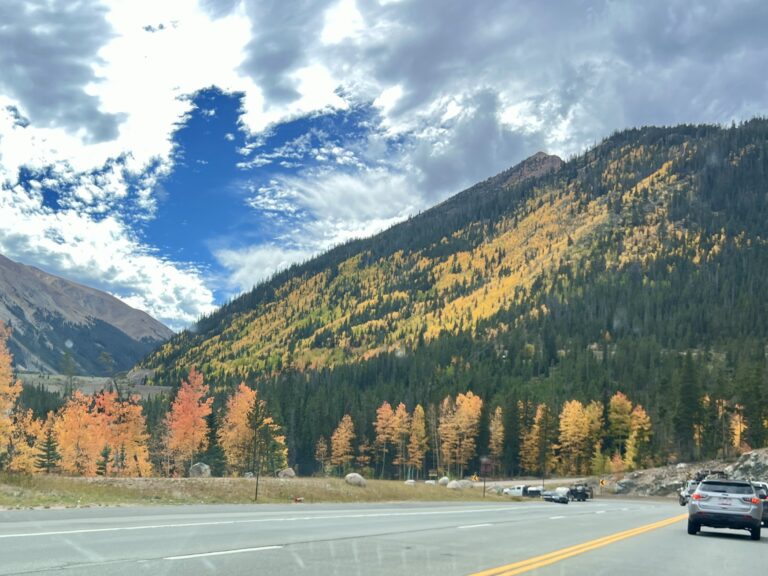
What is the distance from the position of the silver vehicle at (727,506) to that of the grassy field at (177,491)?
21.2m

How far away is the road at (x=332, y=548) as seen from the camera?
1084 centimetres

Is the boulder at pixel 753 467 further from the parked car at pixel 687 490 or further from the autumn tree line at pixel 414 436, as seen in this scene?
the parked car at pixel 687 490

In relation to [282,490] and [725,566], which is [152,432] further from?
[725,566]

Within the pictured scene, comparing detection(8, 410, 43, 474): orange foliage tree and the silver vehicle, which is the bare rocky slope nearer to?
the silver vehicle

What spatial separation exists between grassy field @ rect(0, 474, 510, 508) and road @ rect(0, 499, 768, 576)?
5518 mm

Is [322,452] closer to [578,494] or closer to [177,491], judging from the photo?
[578,494]

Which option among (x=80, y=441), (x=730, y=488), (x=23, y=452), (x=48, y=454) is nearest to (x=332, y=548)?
(x=730, y=488)

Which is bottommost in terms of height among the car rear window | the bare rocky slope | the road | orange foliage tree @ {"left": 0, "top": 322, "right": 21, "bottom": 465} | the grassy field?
the bare rocky slope

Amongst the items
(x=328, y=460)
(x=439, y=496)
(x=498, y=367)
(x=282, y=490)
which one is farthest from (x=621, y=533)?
(x=498, y=367)

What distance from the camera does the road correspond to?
10.8 meters

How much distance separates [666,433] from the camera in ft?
366

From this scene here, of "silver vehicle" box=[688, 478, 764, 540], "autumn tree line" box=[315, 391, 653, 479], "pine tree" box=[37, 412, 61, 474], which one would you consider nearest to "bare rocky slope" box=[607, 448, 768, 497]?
"autumn tree line" box=[315, 391, 653, 479]

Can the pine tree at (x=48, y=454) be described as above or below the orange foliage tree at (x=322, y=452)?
above

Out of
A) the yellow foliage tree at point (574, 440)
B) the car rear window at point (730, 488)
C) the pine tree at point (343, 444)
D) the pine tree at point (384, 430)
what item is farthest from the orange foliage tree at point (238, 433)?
the car rear window at point (730, 488)
